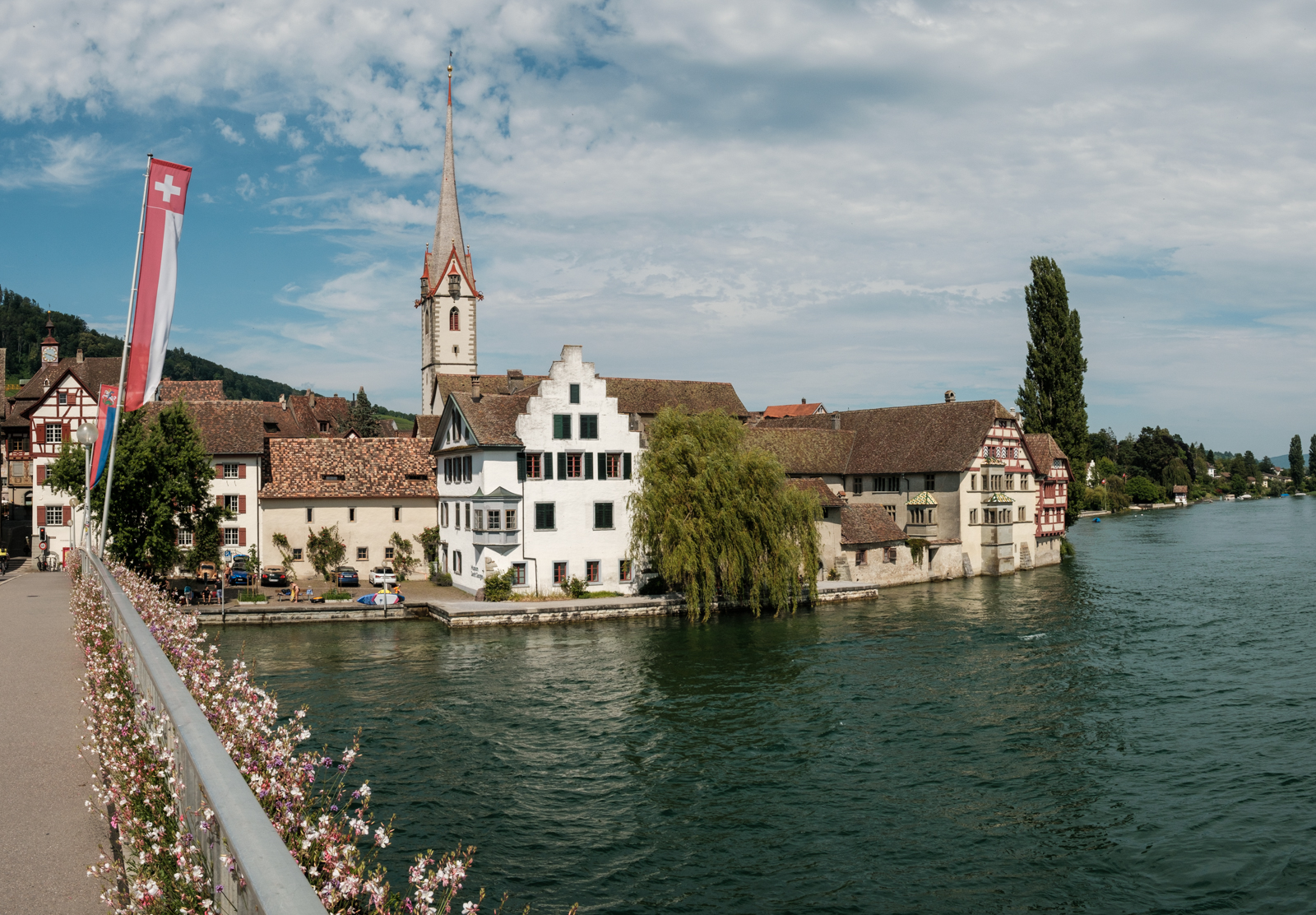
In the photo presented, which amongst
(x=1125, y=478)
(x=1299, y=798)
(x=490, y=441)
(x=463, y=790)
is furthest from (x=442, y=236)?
(x=1125, y=478)

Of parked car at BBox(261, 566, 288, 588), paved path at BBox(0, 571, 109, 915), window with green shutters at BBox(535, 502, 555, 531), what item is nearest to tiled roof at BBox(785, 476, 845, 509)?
window with green shutters at BBox(535, 502, 555, 531)

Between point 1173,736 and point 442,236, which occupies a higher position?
point 442,236

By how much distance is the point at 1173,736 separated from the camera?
24.9 metres

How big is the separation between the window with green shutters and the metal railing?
1570 inches

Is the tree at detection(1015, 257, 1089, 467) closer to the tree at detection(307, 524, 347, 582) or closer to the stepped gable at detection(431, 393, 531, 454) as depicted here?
the stepped gable at detection(431, 393, 531, 454)

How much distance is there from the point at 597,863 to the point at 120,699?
10.8 m

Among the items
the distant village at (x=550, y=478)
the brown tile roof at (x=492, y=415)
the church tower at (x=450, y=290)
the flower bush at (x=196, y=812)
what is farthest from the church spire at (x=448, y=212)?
the flower bush at (x=196, y=812)

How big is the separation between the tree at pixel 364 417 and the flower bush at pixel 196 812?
331 feet

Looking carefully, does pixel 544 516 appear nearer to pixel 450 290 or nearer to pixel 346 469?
pixel 346 469

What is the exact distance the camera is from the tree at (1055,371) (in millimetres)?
78250

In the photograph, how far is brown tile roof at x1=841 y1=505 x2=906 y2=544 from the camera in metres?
57.3

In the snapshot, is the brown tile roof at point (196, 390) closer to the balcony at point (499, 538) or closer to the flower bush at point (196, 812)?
the balcony at point (499, 538)

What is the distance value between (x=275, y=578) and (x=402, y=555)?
6.92 meters

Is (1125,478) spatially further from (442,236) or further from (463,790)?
(463,790)
